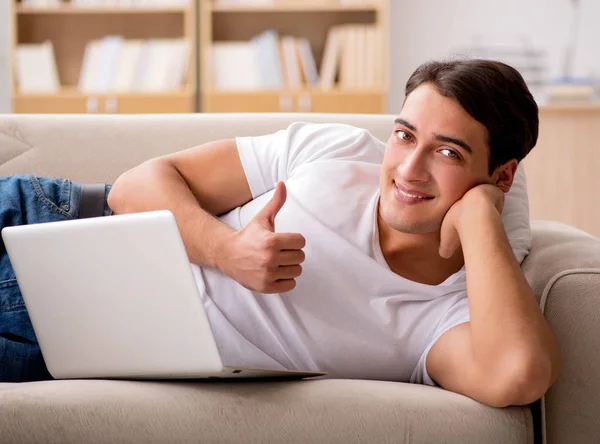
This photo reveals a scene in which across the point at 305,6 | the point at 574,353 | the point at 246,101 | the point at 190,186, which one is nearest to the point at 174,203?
the point at 190,186

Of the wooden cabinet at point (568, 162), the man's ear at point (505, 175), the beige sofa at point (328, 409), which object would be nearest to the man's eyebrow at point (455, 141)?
the man's ear at point (505, 175)

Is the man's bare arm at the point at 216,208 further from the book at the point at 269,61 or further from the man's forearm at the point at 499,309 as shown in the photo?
the book at the point at 269,61

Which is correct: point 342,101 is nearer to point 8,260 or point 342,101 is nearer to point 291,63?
point 291,63

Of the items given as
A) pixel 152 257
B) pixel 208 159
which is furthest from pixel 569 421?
pixel 208 159

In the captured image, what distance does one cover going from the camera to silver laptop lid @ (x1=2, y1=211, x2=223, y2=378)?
1.07 meters

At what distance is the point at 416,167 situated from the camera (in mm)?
1356

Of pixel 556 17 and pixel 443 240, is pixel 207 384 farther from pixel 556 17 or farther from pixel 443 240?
pixel 556 17

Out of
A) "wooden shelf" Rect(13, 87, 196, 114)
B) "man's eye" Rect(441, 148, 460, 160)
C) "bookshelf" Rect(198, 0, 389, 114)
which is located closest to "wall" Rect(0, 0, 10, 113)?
"wooden shelf" Rect(13, 87, 196, 114)

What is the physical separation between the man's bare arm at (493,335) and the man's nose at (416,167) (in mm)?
80

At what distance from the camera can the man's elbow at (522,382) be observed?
1.15 meters

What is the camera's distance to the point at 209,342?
1069mm

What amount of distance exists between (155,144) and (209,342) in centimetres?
77

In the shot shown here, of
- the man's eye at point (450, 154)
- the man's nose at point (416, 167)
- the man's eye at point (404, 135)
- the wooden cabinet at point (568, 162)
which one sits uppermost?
the man's eye at point (404, 135)

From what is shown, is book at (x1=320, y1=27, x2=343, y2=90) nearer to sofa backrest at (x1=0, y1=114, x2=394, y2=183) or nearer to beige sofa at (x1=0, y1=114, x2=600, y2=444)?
sofa backrest at (x1=0, y1=114, x2=394, y2=183)
